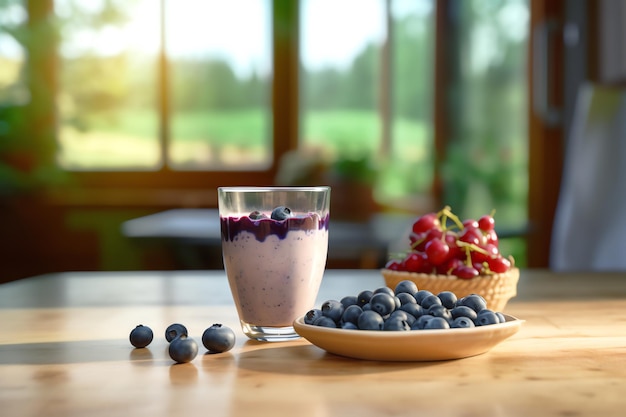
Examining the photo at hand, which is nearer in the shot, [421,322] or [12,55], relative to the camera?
[421,322]

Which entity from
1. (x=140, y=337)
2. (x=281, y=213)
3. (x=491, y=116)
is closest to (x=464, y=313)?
(x=281, y=213)

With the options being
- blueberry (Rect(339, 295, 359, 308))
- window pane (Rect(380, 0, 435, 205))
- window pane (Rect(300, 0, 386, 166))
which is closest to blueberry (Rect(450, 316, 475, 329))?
blueberry (Rect(339, 295, 359, 308))

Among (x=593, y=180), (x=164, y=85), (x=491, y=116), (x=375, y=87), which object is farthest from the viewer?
(x=164, y=85)

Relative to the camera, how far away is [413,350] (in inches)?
30.5

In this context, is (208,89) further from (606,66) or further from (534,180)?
(606,66)

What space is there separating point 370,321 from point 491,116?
129 inches

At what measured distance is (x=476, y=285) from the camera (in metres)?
0.99

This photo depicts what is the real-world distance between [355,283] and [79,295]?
0.48m

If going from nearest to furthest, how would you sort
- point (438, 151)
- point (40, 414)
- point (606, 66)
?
1. point (40, 414)
2. point (606, 66)
3. point (438, 151)

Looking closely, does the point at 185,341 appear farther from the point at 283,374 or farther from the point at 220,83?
the point at 220,83

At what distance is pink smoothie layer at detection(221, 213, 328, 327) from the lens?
914 mm

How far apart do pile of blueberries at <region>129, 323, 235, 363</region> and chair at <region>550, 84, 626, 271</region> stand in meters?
2.00

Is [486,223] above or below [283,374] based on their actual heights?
above

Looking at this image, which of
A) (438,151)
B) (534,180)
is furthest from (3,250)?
(534,180)
